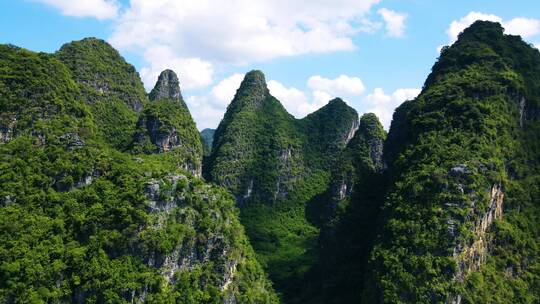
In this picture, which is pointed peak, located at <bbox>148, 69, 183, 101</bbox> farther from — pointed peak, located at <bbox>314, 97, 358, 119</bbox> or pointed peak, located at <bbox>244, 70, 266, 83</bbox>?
pointed peak, located at <bbox>314, 97, 358, 119</bbox>

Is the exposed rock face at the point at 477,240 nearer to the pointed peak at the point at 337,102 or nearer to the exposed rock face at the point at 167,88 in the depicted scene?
the pointed peak at the point at 337,102

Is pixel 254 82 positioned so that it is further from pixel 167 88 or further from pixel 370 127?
pixel 370 127

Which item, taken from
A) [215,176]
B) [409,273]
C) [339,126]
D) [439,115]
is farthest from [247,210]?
[409,273]

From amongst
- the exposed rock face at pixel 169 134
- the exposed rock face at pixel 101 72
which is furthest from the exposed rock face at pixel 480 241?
the exposed rock face at pixel 101 72

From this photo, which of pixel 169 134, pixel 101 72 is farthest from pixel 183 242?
pixel 101 72

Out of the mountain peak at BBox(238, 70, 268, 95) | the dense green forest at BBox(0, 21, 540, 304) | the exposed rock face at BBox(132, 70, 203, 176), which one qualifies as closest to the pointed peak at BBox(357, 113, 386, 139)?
the dense green forest at BBox(0, 21, 540, 304)
